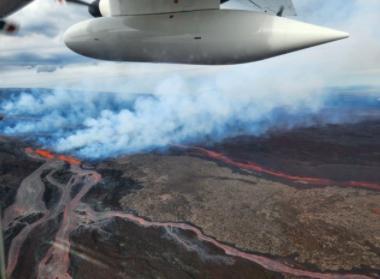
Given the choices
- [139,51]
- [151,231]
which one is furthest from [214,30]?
[151,231]

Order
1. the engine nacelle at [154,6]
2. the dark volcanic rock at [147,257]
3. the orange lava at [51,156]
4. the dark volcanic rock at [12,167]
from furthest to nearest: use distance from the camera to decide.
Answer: the orange lava at [51,156] → the dark volcanic rock at [12,167] → the dark volcanic rock at [147,257] → the engine nacelle at [154,6]

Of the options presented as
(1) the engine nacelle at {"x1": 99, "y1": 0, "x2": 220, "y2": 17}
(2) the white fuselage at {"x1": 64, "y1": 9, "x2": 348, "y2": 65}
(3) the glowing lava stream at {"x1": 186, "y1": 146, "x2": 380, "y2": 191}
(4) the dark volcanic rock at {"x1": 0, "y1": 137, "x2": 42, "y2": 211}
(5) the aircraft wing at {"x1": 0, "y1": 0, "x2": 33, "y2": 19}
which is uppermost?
(1) the engine nacelle at {"x1": 99, "y1": 0, "x2": 220, "y2": 17}

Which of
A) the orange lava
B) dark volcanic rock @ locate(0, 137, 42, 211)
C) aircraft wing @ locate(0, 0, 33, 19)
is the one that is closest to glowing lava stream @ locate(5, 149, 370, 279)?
dark volcanic rock @ locate(0, 137, 42, 211)

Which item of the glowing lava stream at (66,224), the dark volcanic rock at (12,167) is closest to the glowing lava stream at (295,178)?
the glowing lava stream at (66,224)

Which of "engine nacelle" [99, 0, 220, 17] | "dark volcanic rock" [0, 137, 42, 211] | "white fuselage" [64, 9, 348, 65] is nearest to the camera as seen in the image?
"white fuselage" [64, 9, 348, 65]

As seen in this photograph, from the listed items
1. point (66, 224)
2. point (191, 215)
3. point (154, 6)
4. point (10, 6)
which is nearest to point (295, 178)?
point (191, 215)

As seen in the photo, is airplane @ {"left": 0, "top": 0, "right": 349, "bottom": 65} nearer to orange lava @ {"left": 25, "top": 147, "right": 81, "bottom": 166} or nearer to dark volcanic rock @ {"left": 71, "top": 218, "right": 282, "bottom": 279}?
dark volcanic rock @ {"left": 71, "top": 218, "right": 282, "bottom": 279}

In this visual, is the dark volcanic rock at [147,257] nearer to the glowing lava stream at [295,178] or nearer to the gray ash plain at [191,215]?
the gray ash plain at [191,215]

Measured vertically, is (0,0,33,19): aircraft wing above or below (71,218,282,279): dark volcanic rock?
above
